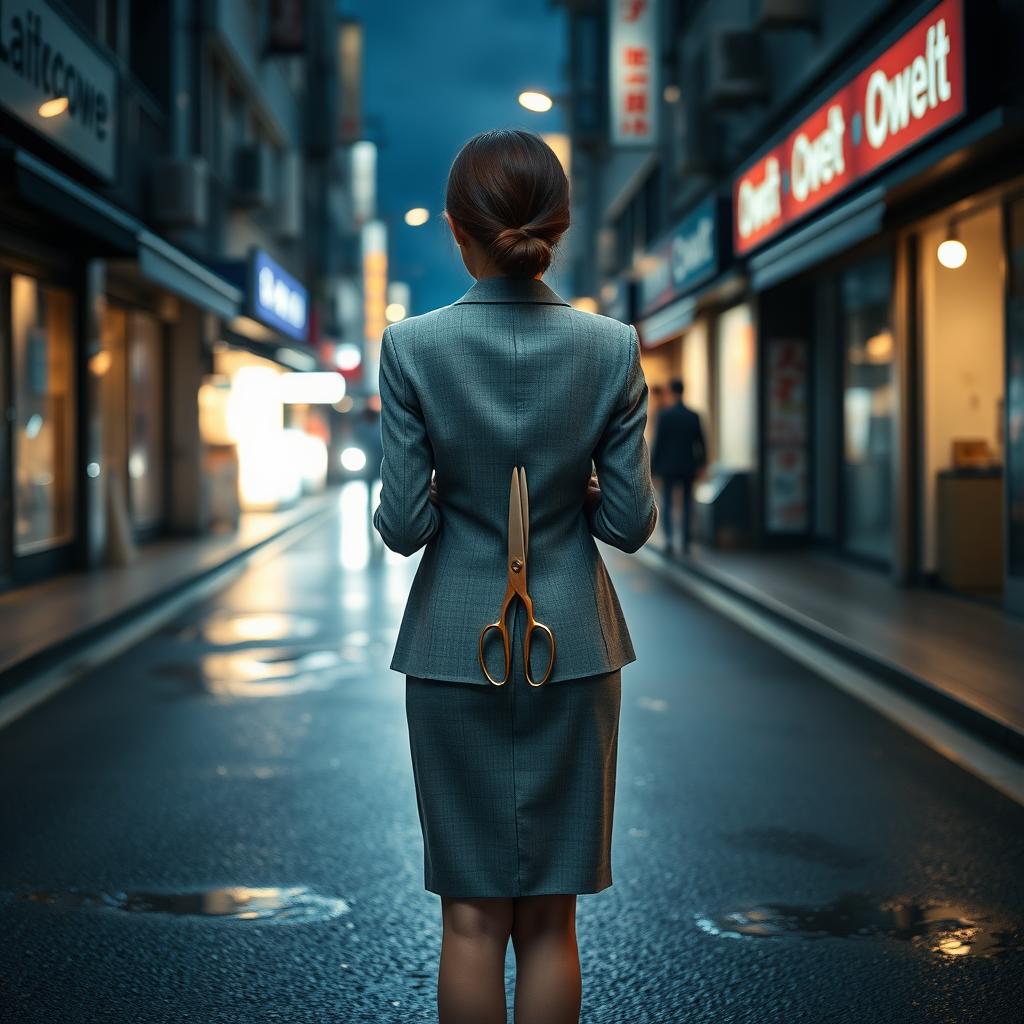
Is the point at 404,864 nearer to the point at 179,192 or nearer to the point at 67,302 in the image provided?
the point at 67,302

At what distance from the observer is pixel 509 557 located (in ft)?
7.09

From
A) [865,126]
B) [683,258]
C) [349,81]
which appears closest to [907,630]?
[865,126]

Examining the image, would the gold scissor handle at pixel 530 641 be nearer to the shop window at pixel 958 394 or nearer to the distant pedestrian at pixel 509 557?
the distant pedestrian at pixel 509 557

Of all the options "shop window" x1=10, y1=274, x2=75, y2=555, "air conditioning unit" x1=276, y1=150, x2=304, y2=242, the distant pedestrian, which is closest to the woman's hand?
the distant pedestrian

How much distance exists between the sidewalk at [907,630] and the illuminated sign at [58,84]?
22.4 feet

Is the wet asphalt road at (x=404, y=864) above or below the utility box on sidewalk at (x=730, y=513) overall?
below

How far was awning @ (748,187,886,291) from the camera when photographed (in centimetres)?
992

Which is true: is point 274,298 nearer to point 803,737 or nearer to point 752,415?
point 752,415

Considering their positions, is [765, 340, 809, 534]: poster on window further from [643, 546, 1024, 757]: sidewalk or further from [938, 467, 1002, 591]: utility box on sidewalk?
[938, 467, 1002, 591]: utility box on sidewalk

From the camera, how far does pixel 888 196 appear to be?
31.7ft

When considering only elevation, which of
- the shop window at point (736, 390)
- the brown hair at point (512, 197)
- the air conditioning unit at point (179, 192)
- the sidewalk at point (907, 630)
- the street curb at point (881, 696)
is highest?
the air conditioning unit at point (179, 192)

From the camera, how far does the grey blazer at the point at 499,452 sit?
2.18m

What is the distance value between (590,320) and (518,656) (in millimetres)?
586

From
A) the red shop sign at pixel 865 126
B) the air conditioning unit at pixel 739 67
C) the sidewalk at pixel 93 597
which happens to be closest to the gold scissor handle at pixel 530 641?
the sidewalk at pixel 93 597
